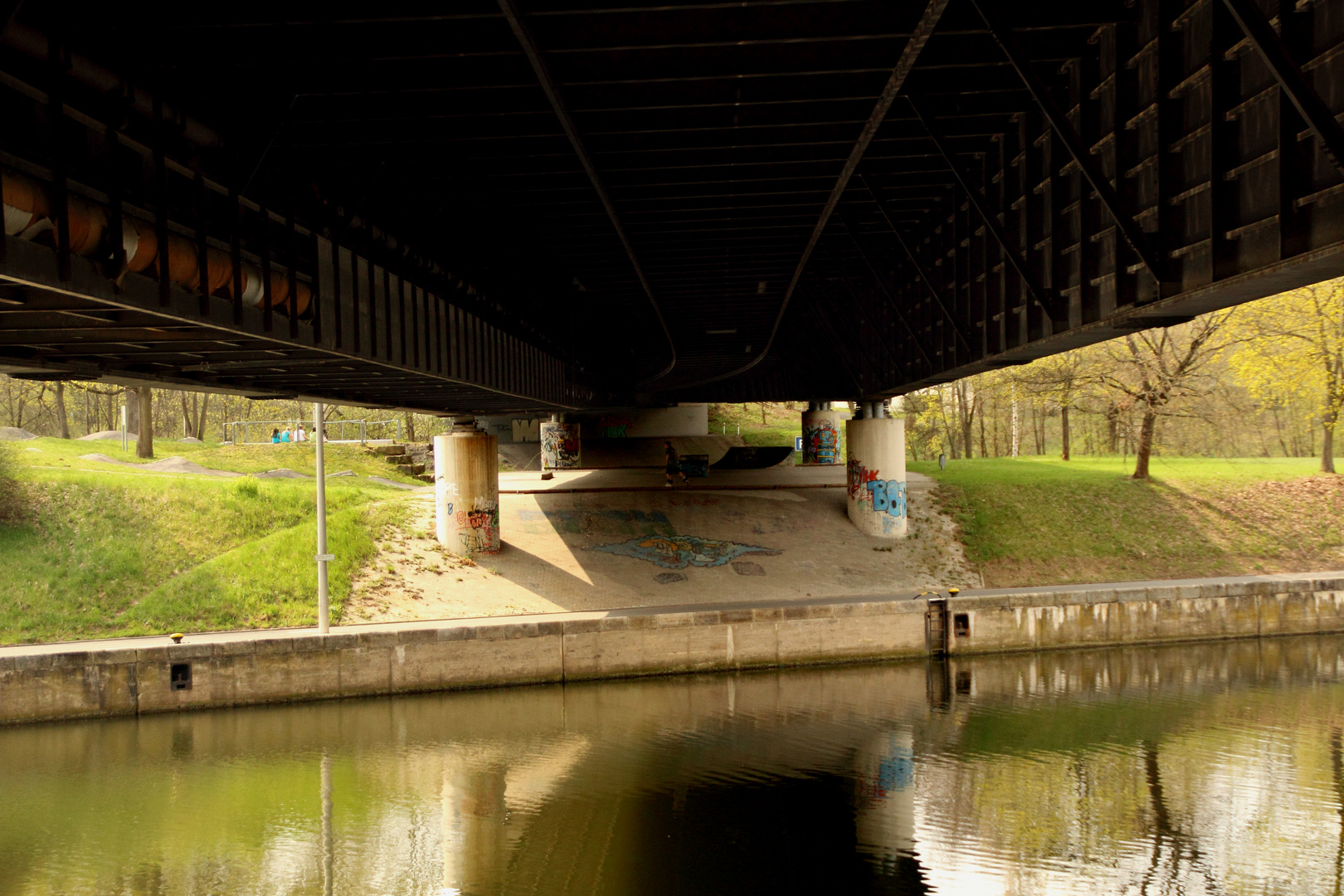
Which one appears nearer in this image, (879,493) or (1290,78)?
(1290,78)

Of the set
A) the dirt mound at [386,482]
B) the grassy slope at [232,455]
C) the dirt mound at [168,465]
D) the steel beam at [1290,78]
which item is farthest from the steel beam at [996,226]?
the grassy slope at [232,455]

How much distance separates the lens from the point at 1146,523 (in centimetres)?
3912

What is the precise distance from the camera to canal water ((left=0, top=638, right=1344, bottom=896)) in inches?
586

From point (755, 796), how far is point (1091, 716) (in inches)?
370

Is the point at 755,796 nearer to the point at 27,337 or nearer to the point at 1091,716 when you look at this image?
the point at 1091,716

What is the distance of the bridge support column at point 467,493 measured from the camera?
34.6 metres

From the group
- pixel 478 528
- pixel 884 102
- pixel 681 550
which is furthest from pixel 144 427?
pixel 884 102

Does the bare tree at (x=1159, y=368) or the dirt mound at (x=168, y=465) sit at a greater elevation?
the bare tree at (x=1159, y=368)

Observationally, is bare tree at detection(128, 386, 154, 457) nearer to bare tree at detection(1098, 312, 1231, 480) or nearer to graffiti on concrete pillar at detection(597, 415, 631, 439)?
graffiti on concrete pillar at detection(597, 415, 631, 439)

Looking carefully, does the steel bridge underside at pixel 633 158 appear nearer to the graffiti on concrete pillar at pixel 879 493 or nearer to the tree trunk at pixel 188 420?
the graffiti on concrete pillar at pixel 879 493

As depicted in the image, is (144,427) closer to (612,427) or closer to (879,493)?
(879,493)

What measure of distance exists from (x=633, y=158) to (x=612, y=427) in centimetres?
6377

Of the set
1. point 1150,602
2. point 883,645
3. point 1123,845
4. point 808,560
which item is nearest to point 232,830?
point 1123,845

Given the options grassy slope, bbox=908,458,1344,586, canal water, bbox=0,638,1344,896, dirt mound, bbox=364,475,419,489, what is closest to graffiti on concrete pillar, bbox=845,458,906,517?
grassy slope, bbox=908,458,1344,586
